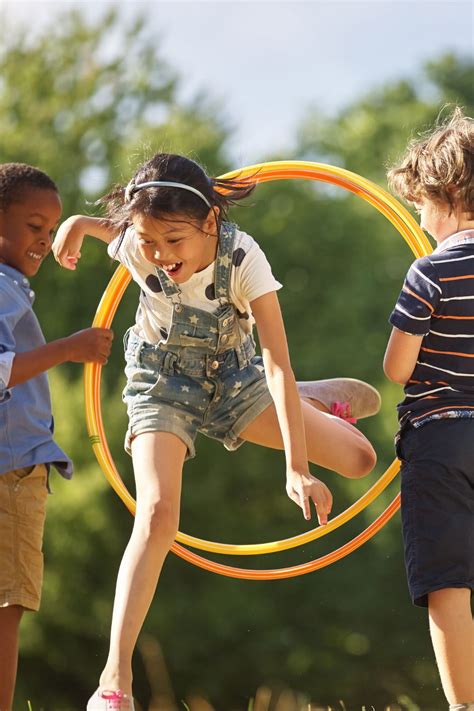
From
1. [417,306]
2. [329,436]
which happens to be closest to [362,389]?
[329,436]

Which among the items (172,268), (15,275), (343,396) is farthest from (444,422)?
(15,275)

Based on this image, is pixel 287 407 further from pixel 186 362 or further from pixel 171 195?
pixel 171 195

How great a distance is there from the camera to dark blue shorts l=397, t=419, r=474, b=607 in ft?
11.4

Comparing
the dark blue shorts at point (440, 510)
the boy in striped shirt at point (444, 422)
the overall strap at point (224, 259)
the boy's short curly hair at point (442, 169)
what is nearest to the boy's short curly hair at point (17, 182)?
the overall strap at point (224, 259)

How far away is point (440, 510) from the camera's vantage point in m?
3.52

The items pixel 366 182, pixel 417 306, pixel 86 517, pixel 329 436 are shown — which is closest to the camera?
pixel 417 306

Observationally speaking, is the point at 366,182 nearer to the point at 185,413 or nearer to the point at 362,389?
the point at 362,389

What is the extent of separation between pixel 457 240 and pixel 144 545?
58.5 inches

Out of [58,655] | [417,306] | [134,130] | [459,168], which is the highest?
[134,130]

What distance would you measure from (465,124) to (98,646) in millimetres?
14567

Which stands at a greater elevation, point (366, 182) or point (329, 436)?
point (366, 182)

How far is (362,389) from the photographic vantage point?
5020mm

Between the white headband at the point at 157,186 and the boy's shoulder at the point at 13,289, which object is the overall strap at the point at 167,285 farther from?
the boy's shoulder at the point at 13,289

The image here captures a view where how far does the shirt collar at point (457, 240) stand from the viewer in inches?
143
